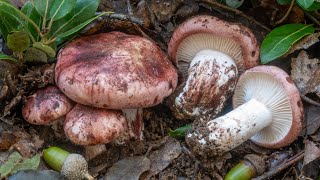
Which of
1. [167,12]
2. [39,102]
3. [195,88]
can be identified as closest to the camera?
[39,102]

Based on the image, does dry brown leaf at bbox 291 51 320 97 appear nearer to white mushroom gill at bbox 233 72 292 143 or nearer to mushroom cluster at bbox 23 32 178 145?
white mushroom gill at bbox 233 72 292 143

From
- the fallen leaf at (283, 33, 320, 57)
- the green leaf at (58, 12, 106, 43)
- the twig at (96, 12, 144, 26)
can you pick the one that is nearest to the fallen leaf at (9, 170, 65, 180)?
the green leaf at (58, 12, 106, 43)

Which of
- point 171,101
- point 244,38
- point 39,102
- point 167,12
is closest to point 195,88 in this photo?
point 171,101

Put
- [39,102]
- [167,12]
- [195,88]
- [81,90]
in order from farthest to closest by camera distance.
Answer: [167,12] → [195,88] → [39,102] → [81,90]

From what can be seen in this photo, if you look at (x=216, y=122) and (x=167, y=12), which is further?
(x=167, y=12)

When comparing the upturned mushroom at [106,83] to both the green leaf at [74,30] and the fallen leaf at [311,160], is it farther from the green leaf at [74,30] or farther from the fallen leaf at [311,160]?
the fallen leaf at [311,160]

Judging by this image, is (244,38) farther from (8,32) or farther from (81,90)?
(8,32)
